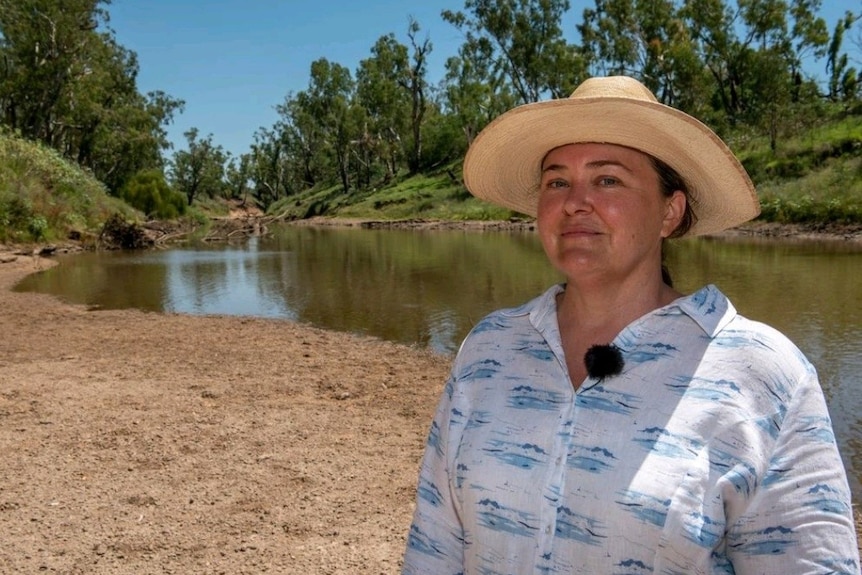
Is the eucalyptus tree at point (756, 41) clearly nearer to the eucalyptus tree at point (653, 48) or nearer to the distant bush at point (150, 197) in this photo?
the eucalyptus tree at point (653, 48)

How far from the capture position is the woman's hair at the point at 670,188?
166 centimetres

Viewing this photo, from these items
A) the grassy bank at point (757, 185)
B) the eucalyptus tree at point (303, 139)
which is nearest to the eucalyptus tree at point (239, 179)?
the eucalyptus tree at point (303, 139)

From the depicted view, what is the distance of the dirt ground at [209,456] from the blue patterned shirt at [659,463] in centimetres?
198

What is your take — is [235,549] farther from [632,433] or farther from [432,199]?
[432,199]

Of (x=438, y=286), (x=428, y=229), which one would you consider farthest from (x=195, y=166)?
(x=438, y=286)

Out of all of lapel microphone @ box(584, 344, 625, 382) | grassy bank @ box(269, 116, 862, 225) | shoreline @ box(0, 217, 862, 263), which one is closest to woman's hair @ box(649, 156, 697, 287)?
lapel microphone @ box(584, 344, 625, 382)

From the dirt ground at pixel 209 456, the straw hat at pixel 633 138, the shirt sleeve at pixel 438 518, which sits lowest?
the dirt ground at pixel 209 456

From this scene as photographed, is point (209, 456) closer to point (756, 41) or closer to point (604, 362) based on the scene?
point (604, 362)

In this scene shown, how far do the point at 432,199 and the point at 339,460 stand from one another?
4293 centimetres

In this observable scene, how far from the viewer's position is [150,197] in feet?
126

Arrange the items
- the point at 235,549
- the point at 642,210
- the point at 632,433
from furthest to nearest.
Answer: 1. the point at 235,549
2. the point at 642,210
3. the point at 632,433

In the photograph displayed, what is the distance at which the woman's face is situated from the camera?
153 centimetres

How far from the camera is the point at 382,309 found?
11867 mm

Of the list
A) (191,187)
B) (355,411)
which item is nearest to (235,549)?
(355,411)
